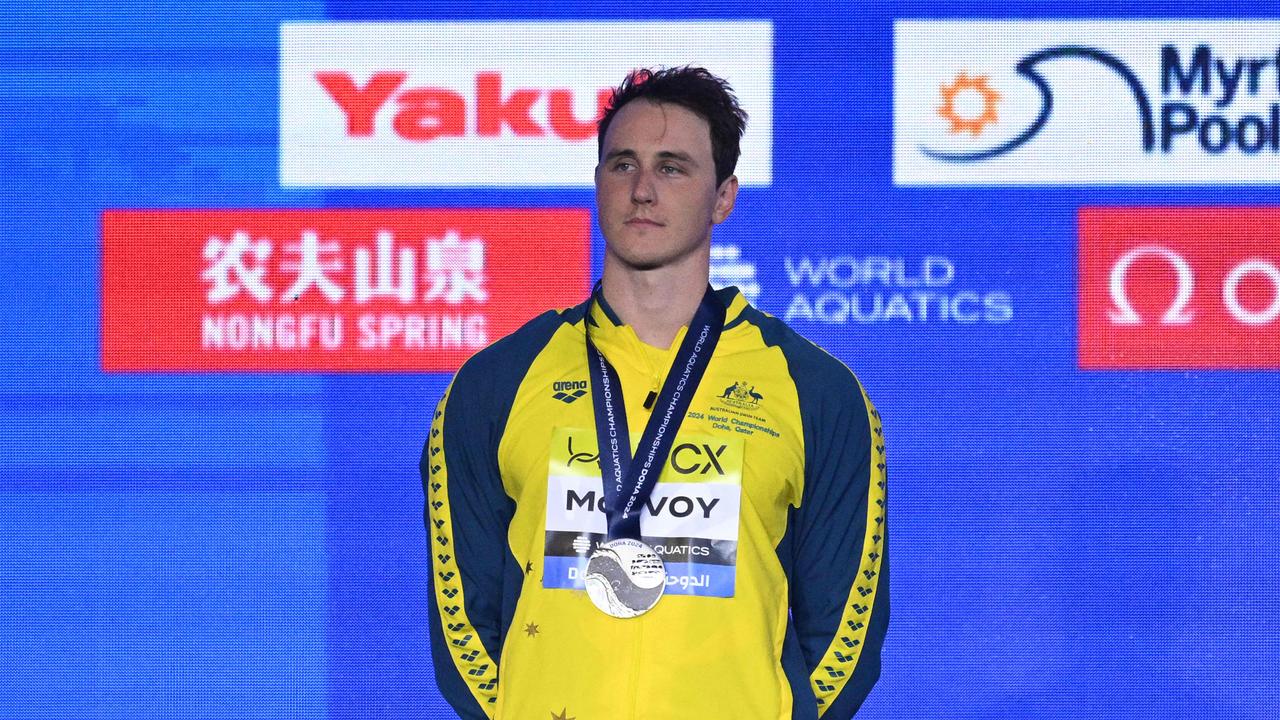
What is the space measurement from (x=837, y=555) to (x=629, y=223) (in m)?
0.45

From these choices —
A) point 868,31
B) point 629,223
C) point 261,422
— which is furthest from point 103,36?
point 629,223

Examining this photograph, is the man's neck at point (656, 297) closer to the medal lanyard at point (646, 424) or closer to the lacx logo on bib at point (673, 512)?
the medal lanyard at point (646, 424)

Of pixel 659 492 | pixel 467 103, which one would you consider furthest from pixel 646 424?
pixel 467 103

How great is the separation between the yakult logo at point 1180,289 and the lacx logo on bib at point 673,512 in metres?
1.76

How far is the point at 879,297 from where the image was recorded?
3.35m

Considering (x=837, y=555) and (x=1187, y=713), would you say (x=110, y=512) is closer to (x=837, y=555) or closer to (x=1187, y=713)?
(x=837, y=555)

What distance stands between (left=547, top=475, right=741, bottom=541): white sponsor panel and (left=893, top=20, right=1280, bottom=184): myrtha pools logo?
67.7 inches

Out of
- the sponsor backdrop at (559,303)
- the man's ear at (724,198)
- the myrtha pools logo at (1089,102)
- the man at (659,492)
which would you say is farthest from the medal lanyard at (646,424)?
the myrtha pools logo at (1089,102)

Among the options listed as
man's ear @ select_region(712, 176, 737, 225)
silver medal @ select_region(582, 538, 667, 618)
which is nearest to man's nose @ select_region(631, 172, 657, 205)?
man's ear @ select_region(712, 176, 737, 225)

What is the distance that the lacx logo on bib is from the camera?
176 cm

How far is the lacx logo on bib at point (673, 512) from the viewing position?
5.77 feet

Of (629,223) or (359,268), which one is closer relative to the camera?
(629,223)

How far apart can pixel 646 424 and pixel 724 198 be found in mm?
305

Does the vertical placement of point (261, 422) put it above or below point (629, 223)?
below
